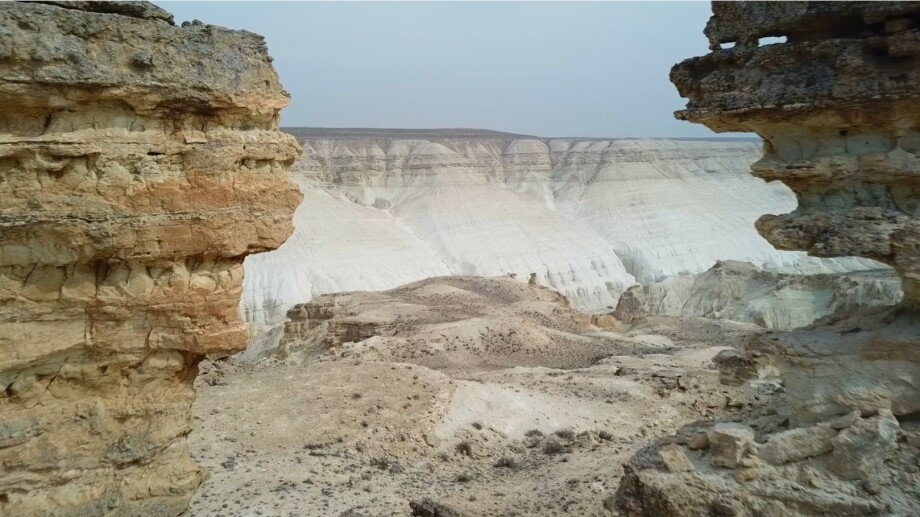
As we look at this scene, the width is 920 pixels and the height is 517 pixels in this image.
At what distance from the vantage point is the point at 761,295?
3388 centimetres

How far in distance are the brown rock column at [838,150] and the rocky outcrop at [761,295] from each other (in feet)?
70.6

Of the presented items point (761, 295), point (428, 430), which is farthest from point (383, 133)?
point (428, 430)

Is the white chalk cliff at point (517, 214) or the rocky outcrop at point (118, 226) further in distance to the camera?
the white chalk cliff at point (517, 214)

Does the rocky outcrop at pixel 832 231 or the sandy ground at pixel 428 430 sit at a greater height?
the rocky outcrop at pixel 832 231

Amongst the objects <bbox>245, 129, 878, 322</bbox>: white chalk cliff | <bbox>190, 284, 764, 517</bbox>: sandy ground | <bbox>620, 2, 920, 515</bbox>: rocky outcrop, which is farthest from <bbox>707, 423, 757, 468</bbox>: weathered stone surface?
<bbox>245, 129, 878, 322</bbox>: white chalk cliff

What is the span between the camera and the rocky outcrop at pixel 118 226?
20.5 ft

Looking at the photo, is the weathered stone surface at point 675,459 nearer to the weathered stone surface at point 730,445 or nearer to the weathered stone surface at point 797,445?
the weathered stone surface at point 730,445

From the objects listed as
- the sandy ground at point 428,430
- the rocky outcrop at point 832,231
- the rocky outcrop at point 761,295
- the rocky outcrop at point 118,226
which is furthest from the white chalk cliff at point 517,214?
the rocky outcrop at point 832,231

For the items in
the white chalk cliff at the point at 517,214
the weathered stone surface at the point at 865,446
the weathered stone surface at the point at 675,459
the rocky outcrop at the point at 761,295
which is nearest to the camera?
the weathered stone surface at the point at 865,446

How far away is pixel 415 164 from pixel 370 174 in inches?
184

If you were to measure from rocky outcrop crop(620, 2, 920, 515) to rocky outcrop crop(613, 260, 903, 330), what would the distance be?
2156 cm

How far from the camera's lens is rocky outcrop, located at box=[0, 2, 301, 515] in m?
6.26

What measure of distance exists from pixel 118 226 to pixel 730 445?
6155mm

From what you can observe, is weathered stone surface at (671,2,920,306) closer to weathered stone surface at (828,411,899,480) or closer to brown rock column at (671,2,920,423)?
brown rock column at (671,2,920,423)
